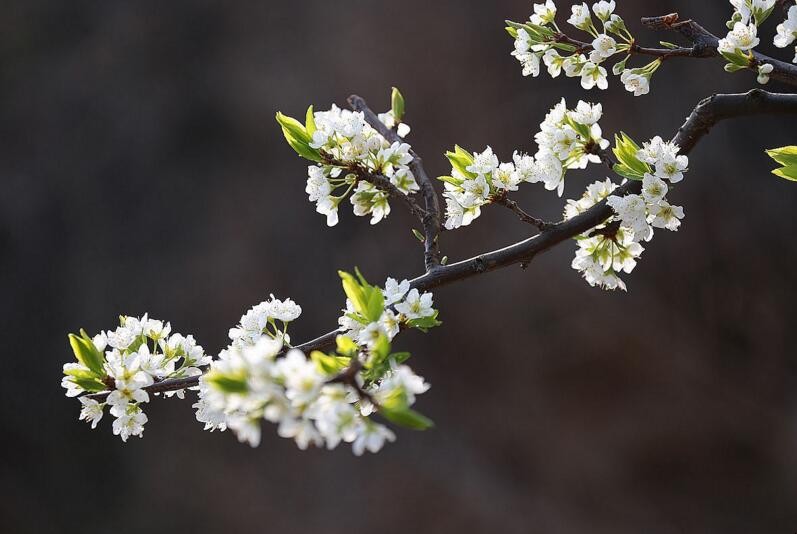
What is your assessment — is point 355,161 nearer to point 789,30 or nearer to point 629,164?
point 629,164

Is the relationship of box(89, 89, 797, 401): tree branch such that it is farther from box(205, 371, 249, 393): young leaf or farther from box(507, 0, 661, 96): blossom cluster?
box(205, 371, 249, 393): young leaf

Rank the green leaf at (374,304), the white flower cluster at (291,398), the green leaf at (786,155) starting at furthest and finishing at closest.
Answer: the green leaf at (786,155)
the green leaf at (374,304)
the white flower cluster at (291,398)

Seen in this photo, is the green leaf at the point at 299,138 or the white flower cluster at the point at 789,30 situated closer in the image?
the white flower cluster at the point at 789,30

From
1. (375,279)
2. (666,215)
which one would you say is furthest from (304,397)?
(375,279)

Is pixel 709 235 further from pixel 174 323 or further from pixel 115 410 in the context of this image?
pixel 115 410

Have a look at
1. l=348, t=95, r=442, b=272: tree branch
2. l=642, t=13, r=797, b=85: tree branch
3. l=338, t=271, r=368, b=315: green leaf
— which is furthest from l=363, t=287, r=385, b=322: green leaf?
l=642, t=13, r=797, b=85: tree branch

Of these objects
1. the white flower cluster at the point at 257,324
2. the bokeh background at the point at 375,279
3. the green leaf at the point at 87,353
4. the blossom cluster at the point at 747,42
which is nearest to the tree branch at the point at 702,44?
the blossom cluster at the point at 747,42

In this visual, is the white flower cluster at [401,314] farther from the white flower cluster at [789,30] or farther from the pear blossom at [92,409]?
the white flower cluster at [789,30]

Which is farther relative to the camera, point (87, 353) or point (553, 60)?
point (553, 60)

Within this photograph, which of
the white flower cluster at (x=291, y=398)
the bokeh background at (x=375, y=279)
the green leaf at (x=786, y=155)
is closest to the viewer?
the white flower cluster at (x=291, y=398)
